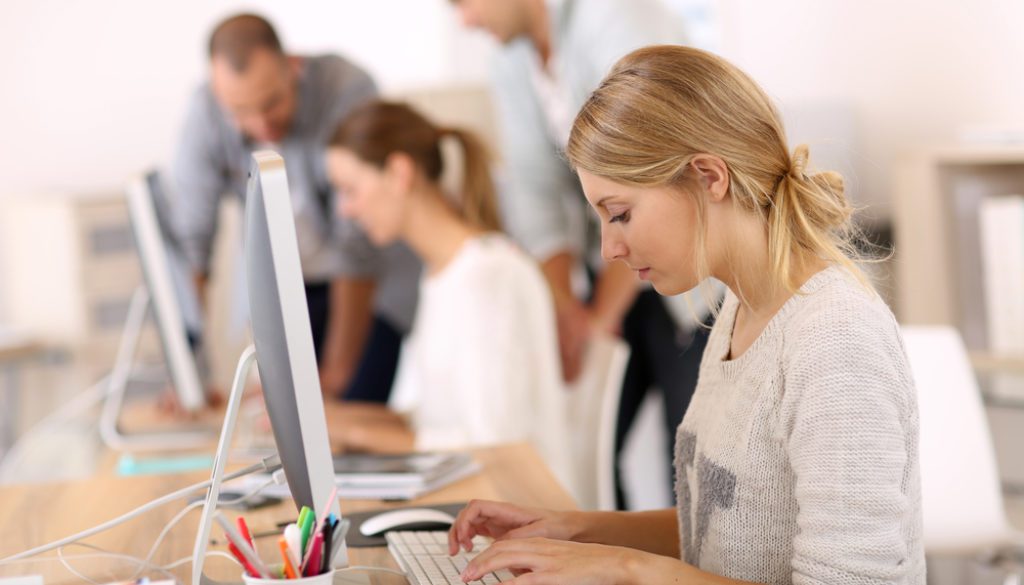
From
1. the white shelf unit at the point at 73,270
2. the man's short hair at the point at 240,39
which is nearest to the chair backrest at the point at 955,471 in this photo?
the man's short hair at the point at 240,39

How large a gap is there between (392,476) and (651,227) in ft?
1.91

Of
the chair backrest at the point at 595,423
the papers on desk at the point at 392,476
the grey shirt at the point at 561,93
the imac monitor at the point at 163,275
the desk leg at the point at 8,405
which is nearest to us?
the papers on desk at the point at 392,476

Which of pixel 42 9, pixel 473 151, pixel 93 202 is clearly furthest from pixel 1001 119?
pixel 42 9

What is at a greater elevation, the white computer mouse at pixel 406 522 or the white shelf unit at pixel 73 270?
the white shelf unit at pixel 73 270

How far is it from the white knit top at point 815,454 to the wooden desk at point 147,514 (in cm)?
32

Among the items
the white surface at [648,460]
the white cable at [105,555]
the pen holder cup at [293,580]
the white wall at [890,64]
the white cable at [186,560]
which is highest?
the white wall at [890,64]

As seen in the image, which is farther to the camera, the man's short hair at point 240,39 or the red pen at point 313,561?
the man's short hair at point 240,39

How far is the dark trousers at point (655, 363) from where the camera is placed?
7.80 feet

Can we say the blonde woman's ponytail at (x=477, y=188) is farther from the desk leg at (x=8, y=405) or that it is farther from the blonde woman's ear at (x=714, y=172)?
the desk leg at (x=8, y=405)

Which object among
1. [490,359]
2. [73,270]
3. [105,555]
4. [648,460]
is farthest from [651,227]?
[73,270]

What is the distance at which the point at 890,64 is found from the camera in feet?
9.29

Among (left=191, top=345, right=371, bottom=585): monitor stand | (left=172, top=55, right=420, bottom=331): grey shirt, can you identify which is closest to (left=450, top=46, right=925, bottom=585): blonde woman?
(left=191, top=345, right=371, bottom=585): monitor stand

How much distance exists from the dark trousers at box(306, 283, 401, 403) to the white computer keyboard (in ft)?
5.10

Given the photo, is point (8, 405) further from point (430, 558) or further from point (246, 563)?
point (246, 563)
